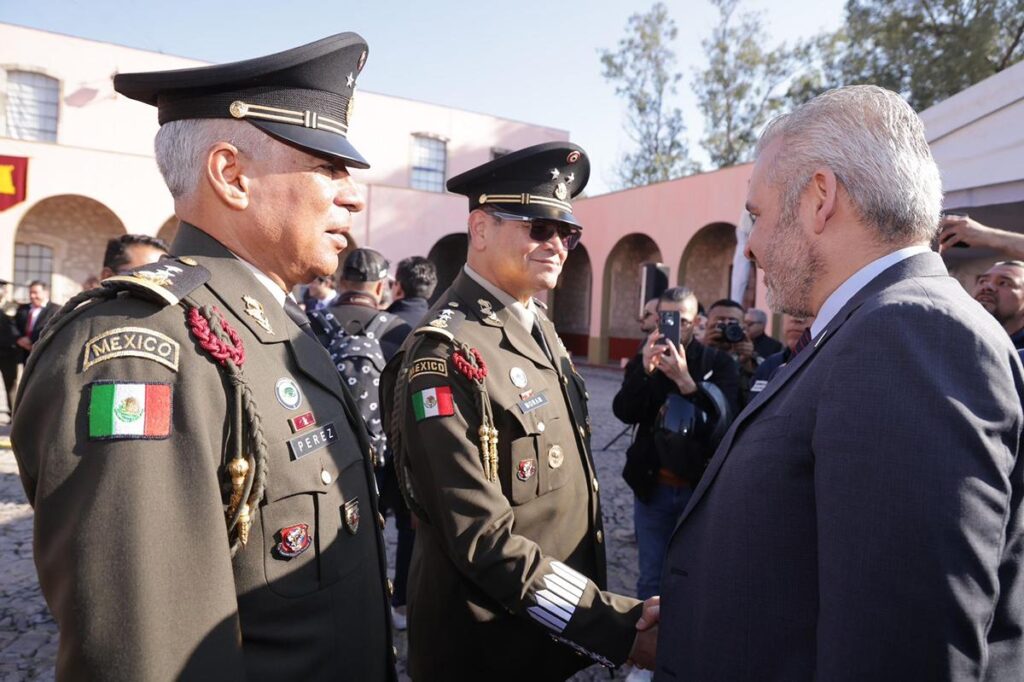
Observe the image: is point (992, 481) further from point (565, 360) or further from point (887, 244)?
point (565, 360)

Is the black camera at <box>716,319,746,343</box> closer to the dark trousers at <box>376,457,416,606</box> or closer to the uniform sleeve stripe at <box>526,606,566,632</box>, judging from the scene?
the dark trousers at <box>376,457,416,606</box>

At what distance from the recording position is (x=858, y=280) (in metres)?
1.34

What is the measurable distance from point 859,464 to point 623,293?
21.1 meters

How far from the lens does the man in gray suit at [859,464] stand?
102 centimetres

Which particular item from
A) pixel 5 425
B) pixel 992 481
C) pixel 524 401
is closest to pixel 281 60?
pixel 524 401

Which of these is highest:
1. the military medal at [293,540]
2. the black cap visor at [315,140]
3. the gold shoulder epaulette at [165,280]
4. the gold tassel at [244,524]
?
the black cap visor at [315,140]

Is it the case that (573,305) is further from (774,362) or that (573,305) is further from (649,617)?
(649,617)

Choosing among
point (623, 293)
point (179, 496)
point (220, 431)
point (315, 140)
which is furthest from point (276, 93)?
point (623, 293)

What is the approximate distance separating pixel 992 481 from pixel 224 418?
132 cm

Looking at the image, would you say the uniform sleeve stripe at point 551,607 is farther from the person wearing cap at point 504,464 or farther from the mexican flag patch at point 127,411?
the mexican flag patch at point 127,411

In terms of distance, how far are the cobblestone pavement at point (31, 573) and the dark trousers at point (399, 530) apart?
1.13 feet

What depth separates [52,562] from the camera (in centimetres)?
103

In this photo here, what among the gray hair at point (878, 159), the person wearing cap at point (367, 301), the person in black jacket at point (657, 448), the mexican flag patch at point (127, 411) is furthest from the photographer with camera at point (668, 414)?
the mexican flag patch at point (127, 411)

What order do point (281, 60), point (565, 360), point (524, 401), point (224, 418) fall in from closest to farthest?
point (224, 418), point (281, 60), point (524, 401), point (565, 360)
